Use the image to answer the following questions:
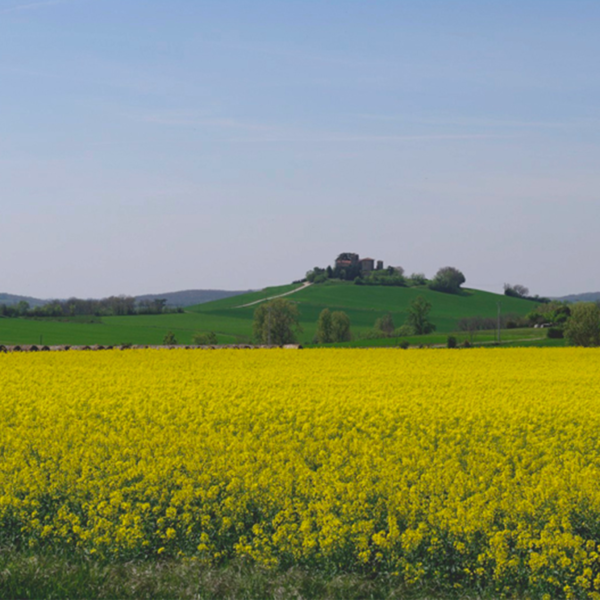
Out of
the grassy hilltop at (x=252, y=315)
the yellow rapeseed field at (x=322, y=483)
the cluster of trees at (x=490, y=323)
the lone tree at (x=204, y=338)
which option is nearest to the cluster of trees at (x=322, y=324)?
the grassy hilltop at (x=252, y=315)

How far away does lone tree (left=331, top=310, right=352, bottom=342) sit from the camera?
407 feet

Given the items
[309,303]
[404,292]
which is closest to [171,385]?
[309,303]

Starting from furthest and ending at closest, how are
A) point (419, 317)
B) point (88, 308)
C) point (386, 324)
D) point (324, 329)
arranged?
point (88, 308) → point (386, 324) → point (419, 317) → point (324, 329)

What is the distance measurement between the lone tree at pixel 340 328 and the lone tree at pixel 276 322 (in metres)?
9.87

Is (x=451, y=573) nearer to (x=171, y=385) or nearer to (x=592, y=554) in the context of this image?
(x=592, y=554)

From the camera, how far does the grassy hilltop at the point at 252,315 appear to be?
355 ft

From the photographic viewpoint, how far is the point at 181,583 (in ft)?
29.6

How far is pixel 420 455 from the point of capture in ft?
40.5

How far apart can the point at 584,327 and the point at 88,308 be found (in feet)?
328

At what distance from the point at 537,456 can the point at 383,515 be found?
14.0 feet

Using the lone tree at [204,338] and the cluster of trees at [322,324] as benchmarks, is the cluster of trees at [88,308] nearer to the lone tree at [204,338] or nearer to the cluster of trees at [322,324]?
the cluster of trees at [322,324]

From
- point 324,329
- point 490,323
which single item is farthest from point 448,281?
point 324,329

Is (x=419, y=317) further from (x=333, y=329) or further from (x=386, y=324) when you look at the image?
(x=333, y=329)

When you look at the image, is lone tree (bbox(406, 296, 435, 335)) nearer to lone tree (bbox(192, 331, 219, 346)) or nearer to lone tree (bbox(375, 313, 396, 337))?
lone tree (bbox(375, 313, 396, 337))
